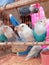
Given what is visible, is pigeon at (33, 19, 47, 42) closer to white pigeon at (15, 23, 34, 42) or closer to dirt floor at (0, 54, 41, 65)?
white pigeon at (15, 23, 34, 42)

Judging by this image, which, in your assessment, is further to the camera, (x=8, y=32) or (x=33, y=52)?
(x=33, y=52)

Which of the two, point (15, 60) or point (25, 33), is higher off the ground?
point (25, 33)

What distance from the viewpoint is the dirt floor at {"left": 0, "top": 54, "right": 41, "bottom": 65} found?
121cm

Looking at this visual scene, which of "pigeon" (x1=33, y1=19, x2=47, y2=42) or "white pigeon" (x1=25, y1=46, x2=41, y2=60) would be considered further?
"white pigeon" (x1=25, y1=46, x2=41, y2=60)

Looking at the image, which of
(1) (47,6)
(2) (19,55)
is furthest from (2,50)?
(1) (47,6)

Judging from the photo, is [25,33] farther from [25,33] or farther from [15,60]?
[15,60]

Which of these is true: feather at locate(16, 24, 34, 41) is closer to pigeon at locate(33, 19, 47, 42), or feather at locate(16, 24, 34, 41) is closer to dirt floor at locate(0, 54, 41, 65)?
pigeon at locate(33, 19, 47, 42)

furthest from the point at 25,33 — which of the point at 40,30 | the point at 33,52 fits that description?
the point at 33,52

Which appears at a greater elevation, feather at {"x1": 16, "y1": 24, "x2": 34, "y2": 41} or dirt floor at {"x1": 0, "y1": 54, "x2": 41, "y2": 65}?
feather at {"x1": 16, "y1": 24, "x2": 34, "y2": 41}

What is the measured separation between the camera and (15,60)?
1293 mm

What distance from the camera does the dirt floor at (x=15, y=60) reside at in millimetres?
1209

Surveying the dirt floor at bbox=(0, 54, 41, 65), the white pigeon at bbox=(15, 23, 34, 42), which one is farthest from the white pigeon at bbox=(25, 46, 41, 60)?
the white pigeon at bbox=(15, 23, 34, 42)

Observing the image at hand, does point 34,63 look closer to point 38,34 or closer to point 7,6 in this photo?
point 38,34

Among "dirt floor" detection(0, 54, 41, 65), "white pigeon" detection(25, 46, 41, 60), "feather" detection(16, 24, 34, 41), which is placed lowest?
"dirt floor" detection(0, 54, 41, 65)
